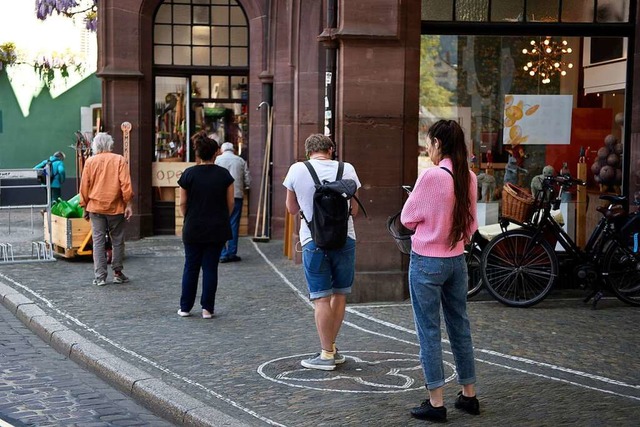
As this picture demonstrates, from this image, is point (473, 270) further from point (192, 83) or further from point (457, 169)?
point (192, 83)

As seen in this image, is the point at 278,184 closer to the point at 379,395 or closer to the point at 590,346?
the point at 590,346

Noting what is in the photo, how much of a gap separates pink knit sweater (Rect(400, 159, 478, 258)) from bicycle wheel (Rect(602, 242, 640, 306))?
4701 mm

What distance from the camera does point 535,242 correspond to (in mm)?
10703

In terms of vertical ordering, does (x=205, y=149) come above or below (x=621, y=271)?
above

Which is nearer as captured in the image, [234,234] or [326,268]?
[326,268]

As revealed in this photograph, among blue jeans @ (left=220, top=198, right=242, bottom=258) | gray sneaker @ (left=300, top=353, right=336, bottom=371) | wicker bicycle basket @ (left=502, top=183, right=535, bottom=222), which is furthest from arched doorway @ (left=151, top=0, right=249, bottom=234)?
gray sneaker @ (left=300, top=353, right=336, bottom=371)

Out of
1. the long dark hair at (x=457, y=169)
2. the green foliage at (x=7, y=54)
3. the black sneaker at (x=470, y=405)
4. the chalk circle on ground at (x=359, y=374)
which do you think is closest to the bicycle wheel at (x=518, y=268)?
the chalk circle on ground at (x=359, y=374)

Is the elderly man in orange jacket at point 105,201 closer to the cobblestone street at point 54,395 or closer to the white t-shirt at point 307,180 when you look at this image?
the cobblestone street at point 54,395

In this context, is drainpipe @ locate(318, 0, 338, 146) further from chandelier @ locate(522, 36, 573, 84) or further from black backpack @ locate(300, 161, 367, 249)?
black backpack @ locate(300, 161, 367, 249)

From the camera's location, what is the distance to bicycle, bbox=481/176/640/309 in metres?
10.7

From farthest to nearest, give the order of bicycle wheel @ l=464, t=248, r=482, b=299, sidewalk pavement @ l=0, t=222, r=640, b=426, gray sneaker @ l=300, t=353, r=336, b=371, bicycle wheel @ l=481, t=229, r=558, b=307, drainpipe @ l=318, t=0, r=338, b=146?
drainpipe @ l=318, t=0, r=338, b=146, bicycle wheel @ l=464, t=248, r=482, b=299, bicycle wheel @ l=481, t=229, r=558, b=307, gray sneaker @ l=300, t=353, r=336, b=371, sidewalk pavement @ l=0, t=222, r=640, b=426

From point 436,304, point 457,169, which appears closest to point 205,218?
point 436,304

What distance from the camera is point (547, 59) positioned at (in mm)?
12234

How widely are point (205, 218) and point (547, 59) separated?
4.51 m
